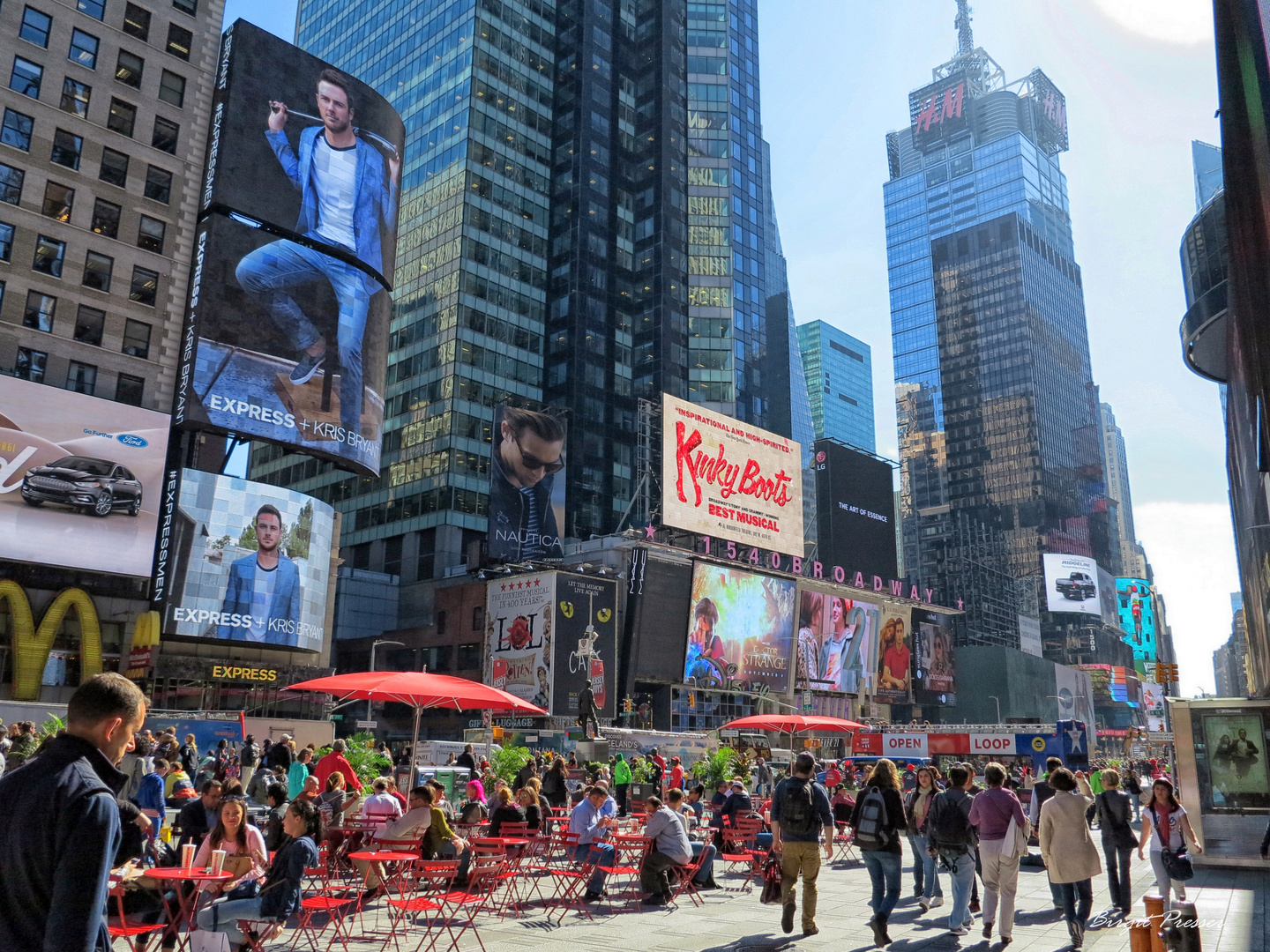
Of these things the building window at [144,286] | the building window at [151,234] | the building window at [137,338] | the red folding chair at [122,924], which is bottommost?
the red folding chair at [122,924]

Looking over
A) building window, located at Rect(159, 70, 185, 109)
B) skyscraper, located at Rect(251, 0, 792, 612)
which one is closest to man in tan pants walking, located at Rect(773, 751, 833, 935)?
building window, located at Rect(159, 70, 185, 109)

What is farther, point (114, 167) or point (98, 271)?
point (114, 167)

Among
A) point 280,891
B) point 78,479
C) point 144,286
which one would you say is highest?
point 144,286

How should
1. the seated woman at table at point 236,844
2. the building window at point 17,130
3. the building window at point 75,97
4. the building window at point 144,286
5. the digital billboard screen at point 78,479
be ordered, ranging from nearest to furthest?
the seated woman at table at point 236,844 → the digital billboard screen at point 78,479 → the building window at point 17,130 → the building window at point 75,97 → the building window at point 144,286

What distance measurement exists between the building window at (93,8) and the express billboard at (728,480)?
1415 inches

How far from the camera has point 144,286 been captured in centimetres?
4781

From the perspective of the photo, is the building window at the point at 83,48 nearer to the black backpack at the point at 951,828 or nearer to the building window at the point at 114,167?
the building window at the point at 114,167

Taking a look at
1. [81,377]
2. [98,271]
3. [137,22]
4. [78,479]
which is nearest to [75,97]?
[137,22]

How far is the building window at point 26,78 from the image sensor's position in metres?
44.9

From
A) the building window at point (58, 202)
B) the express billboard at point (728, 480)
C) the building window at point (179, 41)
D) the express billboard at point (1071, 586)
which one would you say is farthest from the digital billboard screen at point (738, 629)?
the express billboard at point (1071, 586)

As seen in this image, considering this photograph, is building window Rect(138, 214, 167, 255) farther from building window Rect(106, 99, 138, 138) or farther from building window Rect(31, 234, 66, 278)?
building window Rect(106, 99, 138, 138)

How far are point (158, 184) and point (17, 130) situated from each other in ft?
20.3

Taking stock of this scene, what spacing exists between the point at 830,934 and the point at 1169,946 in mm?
8088

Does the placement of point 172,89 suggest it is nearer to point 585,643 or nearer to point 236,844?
point 585,643
